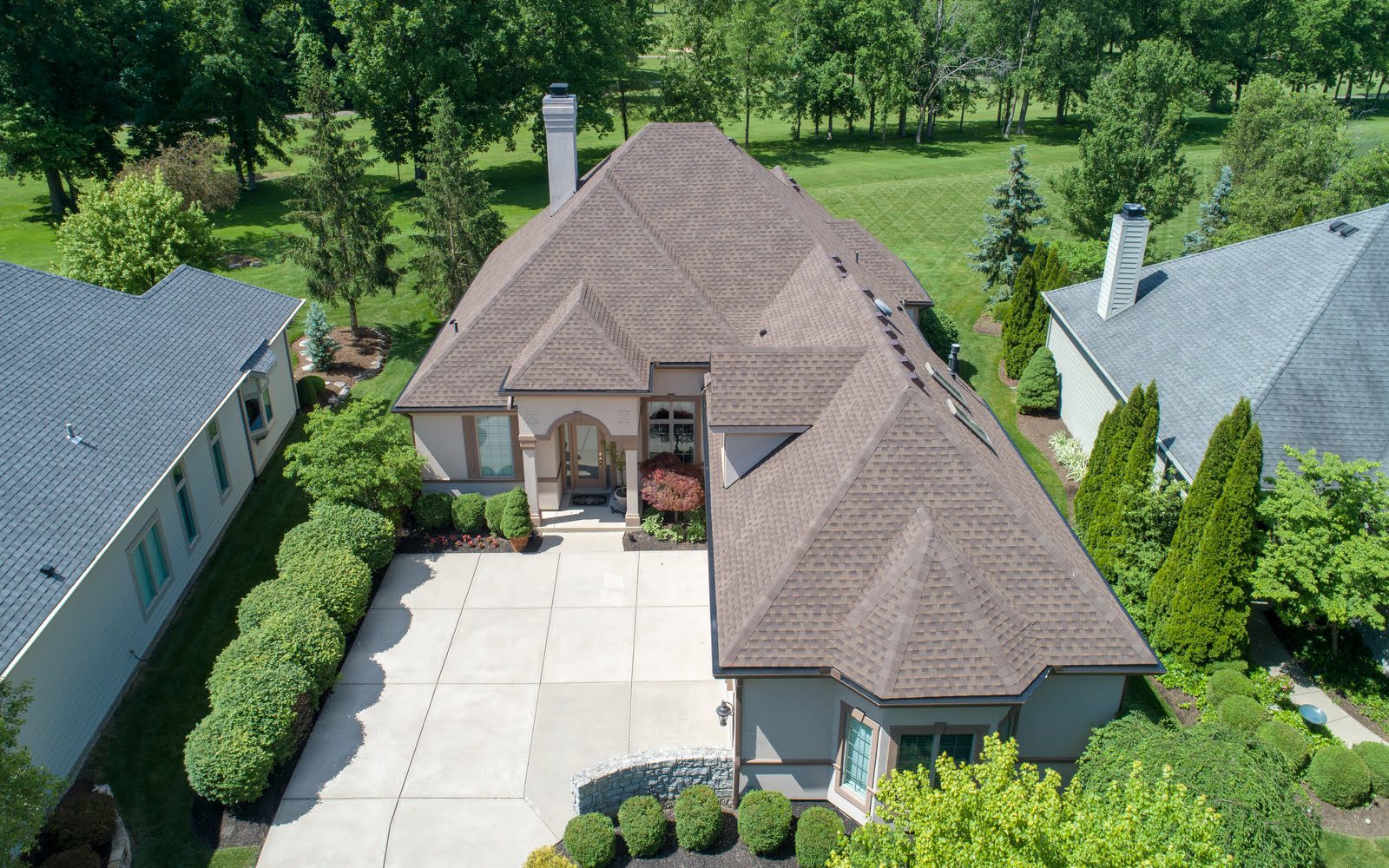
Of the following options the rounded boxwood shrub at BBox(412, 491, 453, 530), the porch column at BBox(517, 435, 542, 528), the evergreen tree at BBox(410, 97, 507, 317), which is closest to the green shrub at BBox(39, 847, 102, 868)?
the rounded boxwood shrub at BBox(412, 491, 453, 530)

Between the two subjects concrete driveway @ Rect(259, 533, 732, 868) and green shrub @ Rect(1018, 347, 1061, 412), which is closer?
concrete driveway @ Rect(259, 533, 732, 868)

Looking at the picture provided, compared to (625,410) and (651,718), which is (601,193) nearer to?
(625,410)

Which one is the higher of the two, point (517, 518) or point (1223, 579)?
point (1223, 579)

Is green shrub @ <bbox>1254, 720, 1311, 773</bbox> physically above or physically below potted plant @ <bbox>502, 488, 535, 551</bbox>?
below

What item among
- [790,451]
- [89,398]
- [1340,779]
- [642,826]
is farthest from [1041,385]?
[89,398]

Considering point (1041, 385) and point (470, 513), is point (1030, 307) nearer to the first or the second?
point (1041, 385)

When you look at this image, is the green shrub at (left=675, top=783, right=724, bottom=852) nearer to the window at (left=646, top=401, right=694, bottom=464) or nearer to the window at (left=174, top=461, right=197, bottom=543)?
the window at (left=646, top=401, right=694, bottom=464)
